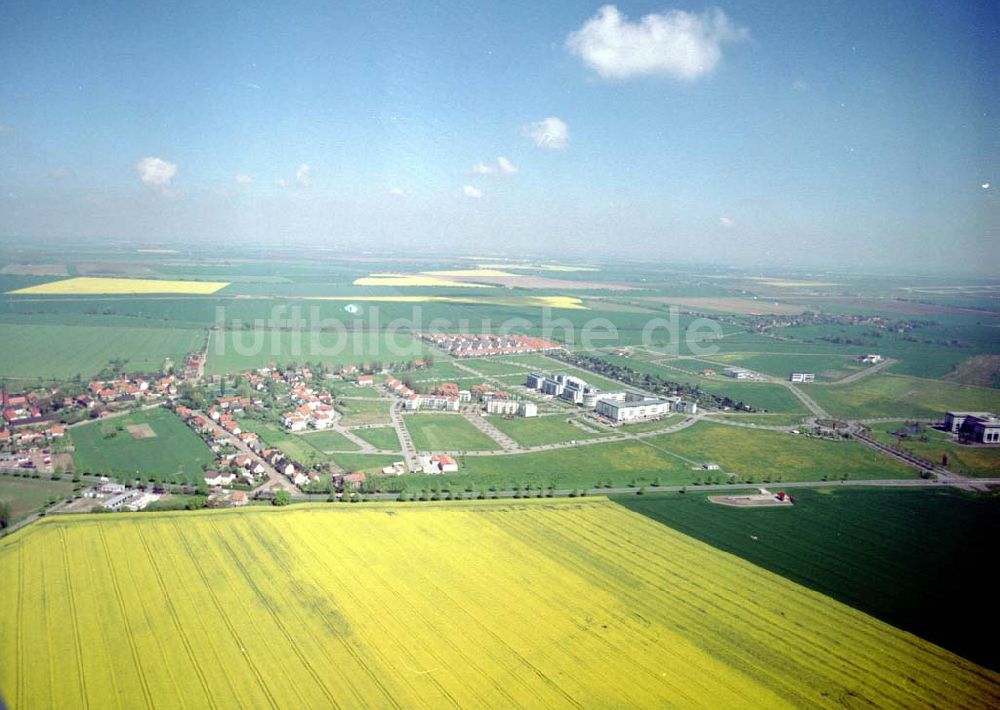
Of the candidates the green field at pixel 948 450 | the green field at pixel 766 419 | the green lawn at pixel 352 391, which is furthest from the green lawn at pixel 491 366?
the green field at pixel 948 450

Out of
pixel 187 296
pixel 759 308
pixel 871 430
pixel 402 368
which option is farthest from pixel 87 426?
pixel 759 308

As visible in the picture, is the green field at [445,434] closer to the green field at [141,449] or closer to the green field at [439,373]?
the green field at [439,373]

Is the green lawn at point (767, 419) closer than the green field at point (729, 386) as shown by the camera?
Yes

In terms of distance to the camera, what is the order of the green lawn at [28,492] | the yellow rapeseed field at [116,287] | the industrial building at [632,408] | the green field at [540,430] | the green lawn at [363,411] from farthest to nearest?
1. the yellow rapeseed field at [116,287]
2. the industrial building at [632,408]
3. the green lawn at [363,411]
4. the green field at [540,430]
5. the green lawn at [28,492]

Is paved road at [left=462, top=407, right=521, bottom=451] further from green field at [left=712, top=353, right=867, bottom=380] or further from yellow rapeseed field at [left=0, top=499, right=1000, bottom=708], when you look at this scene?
green field at [left=712, top=353, right=867, bottom=380]

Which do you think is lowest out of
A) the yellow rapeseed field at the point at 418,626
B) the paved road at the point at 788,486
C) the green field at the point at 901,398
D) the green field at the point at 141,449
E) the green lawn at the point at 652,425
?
the green lawn at the point at 652,425

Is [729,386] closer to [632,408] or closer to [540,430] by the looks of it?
[632,408]
